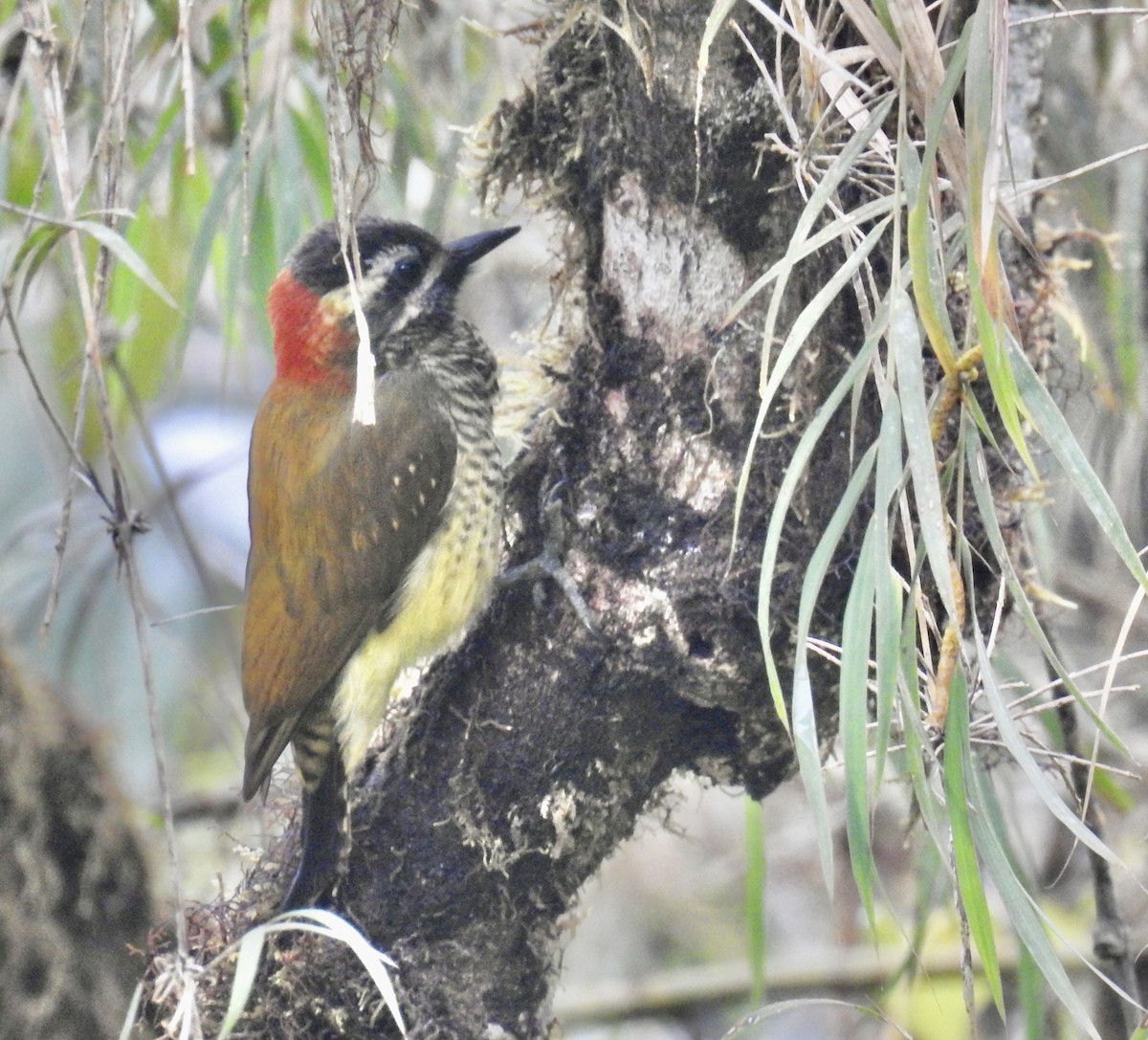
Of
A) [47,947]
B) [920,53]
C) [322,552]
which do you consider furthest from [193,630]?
[920,53]

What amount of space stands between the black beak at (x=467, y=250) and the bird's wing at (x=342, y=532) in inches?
10.2

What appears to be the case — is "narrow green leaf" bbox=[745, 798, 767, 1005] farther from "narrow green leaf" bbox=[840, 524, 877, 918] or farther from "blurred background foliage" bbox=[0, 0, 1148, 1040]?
"narrow green leaf" bbox=[840, 524, 877, 918]

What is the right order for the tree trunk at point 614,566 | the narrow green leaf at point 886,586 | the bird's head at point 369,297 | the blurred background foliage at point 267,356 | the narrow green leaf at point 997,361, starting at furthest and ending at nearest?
the bird's head at point 369,297
the blurred background foliage at point 267,356
the tree trunk at point 614,566
the narrow green leaf at point 886,586
the narrow green leaf at point 997,361

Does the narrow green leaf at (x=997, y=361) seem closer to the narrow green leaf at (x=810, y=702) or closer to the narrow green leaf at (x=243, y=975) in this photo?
the narrow green leaf at (x=810, y=702)

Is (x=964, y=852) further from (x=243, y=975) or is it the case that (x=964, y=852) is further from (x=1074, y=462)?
(x=243, y=975)

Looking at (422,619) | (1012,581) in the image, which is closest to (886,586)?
(1012,581)

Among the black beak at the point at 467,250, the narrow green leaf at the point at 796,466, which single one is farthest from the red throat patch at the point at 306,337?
the narrow green leaf at the point at 796,466

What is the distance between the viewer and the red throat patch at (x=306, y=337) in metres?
2.62

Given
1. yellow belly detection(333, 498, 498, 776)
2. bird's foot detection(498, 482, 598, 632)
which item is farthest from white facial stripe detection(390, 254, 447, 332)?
bird's foot detection(498, 482, 598, 632)

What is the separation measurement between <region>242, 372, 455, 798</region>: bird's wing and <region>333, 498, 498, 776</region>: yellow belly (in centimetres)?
4

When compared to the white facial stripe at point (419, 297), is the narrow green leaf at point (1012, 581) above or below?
below

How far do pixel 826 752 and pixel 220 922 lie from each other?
102 cm

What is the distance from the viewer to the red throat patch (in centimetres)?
262

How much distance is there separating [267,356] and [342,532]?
1.17 metres
